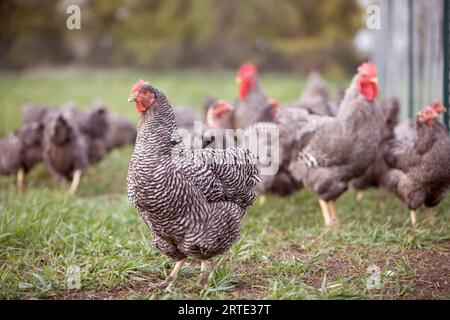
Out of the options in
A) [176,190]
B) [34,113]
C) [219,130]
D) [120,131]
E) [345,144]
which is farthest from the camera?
[120,131]

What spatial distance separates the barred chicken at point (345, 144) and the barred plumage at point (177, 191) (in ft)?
5.96

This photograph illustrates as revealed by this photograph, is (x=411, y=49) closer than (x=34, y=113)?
Yes

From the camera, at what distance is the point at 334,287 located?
3.64 m

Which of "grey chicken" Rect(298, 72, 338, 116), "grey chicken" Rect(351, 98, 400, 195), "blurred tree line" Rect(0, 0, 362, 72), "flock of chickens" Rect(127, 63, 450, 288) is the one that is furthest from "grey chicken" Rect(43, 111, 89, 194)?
"blurred tree line" Rect(0, 0, 362, 72)

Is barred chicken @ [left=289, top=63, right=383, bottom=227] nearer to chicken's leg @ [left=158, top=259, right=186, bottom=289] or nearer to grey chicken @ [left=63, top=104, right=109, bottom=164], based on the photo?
chicken's leg @ [left=158, top=259, right=186, bottom=289]

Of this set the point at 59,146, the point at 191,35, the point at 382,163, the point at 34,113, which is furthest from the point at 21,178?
the point at 191,35

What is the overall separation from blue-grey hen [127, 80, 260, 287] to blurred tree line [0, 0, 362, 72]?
16590 millimetres

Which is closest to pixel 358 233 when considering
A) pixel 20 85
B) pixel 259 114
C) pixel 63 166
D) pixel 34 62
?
pixel 259 114

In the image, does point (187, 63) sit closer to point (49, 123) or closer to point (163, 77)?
point (163, 77)

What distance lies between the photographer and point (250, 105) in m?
6.77

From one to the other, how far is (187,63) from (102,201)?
14.7 meters

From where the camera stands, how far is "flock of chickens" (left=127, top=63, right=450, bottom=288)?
11.5 ft

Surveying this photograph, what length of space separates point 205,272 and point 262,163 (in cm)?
243

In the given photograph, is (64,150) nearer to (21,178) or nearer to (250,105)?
(21,178)
